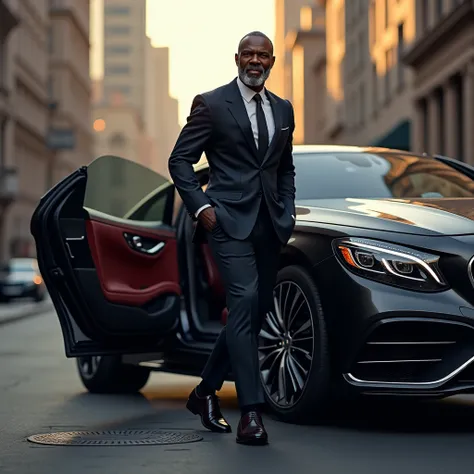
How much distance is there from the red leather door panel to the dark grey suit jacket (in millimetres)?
1431

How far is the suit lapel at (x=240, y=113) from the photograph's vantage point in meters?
6.32

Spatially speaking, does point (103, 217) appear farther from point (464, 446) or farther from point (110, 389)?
point (464, 446)

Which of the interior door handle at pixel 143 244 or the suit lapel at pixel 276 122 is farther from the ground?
the suit lapel at pixel 276 122

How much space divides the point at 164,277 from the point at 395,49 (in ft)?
153

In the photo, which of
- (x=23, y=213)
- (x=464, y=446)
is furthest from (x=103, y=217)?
(x=23, y=213)

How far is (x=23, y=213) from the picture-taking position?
69000 millimetres

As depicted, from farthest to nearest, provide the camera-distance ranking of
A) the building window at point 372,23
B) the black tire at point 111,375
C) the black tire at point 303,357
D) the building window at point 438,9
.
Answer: the building window at point 372,23, the building window at point 438,9, the black tire at point 111,375, the black tire at point 303,357

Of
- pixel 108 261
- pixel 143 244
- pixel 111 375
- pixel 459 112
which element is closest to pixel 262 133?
pixel 108 261

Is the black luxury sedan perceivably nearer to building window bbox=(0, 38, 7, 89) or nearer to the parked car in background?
the parked car in background

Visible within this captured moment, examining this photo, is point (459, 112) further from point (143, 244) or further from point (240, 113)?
point (240, 113)

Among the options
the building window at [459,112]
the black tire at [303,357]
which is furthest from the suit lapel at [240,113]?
the building window at [459,112]

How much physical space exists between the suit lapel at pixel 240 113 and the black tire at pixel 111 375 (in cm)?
290

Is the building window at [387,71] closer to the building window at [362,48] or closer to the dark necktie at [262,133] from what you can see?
the building window at [362,48]

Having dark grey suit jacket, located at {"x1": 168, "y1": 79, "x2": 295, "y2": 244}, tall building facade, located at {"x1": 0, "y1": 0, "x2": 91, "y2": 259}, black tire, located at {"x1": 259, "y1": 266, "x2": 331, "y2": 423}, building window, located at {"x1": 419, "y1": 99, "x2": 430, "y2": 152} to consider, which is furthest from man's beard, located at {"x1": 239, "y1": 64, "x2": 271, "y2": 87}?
tall building facade, located at {"x1": 0, "y1": 0, "x2": 91, "y2": 259}
